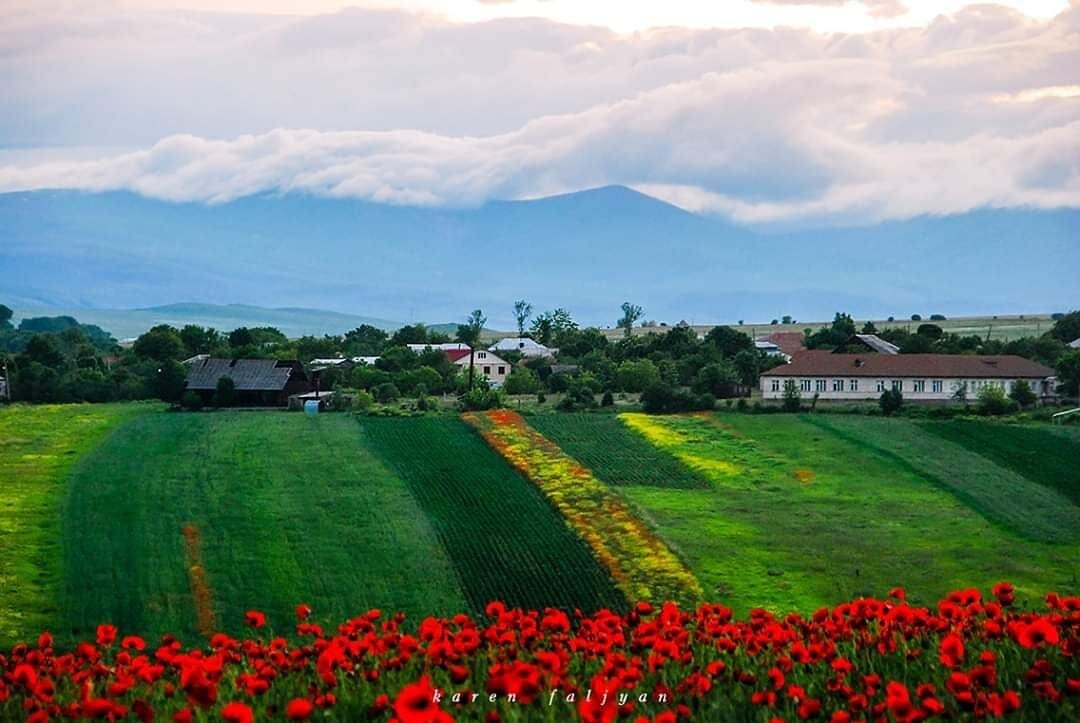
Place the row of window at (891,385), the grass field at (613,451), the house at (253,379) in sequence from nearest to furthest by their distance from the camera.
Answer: the grass field at (613,451) → the house at (253,379) → the row of window at (891,385)

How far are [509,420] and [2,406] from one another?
3305 cm

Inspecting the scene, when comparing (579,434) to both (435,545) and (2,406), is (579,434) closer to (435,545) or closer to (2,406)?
(435,545)

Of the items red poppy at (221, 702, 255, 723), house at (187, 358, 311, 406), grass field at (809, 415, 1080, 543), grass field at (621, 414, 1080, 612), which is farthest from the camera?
house at (187, 358, 311, 406)

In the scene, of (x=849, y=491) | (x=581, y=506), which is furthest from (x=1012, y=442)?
(x=581, y=506)

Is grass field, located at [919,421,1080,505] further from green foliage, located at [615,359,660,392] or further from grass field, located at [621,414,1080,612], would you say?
green foliage, located at [615,359,660,392]

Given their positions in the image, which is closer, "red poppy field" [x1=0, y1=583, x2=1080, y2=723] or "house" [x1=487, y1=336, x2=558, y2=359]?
"red poppy field" [x1=0, y1=583, x2=1080, y2=723]

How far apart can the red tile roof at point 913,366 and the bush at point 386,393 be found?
79.8ft

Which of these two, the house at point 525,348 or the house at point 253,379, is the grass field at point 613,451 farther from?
the house at point 525,348

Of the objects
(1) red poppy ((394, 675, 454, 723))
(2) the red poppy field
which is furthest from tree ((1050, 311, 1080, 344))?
(1) red poppy ((394, 675, 454, 723))

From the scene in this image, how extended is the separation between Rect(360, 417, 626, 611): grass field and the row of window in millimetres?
31248

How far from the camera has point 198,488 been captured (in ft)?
189

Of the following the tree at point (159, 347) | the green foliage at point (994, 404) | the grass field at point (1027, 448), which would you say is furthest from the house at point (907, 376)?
the tree at point (159, 347)

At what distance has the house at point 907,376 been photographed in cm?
9525

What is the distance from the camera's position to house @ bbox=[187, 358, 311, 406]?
88.3 metres
